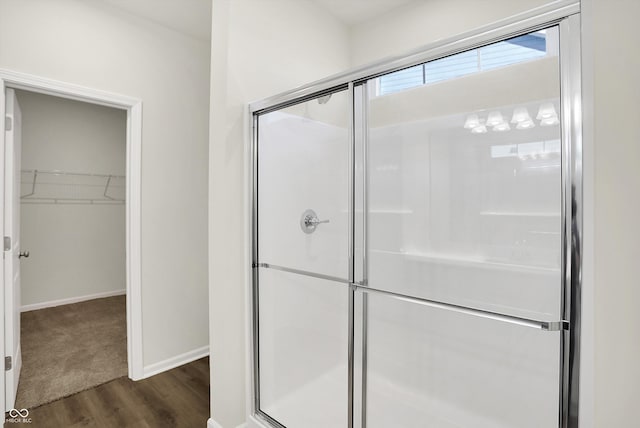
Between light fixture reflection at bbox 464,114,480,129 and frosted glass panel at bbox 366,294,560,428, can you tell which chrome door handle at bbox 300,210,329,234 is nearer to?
frosted glass panel at bbox 366,294,560,428

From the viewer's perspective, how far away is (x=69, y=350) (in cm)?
290

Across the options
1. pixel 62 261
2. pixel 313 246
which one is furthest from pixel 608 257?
pixel 62 261

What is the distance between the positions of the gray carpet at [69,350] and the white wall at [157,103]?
17.3 inches

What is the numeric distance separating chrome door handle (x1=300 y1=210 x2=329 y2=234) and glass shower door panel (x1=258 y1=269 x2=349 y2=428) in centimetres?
25

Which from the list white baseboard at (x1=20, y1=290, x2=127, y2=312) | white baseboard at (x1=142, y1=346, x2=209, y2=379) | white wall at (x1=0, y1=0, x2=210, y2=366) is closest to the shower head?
white wall at (x1=0, y1=0, x2=210, y2=366)

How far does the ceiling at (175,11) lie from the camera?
235cm

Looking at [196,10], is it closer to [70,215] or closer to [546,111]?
[546,111]

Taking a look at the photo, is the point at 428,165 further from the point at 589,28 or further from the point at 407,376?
the point at 407,376

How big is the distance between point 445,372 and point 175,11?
2839 millimetres

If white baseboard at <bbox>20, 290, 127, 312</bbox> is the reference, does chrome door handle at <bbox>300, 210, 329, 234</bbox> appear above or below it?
above

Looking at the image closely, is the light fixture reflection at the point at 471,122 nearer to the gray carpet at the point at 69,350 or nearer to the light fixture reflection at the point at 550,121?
the light fixture reflection at the point at 550,121

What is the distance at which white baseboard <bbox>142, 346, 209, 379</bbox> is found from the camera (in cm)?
254

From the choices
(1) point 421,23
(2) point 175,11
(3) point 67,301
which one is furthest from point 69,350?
(1) point 421,23

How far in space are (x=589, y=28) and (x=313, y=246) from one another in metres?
1.31
